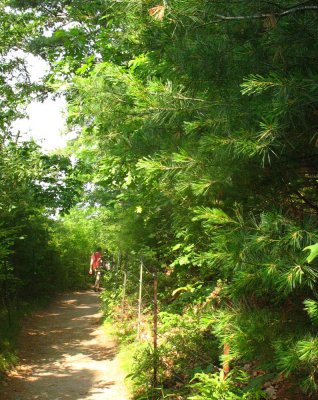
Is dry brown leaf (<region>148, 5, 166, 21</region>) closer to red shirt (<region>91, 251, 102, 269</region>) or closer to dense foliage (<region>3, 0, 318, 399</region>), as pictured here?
dense foliage (<region>3, 0, 318, 399</region>)

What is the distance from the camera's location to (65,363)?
26.1 ft

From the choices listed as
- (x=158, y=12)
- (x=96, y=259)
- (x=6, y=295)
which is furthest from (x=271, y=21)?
(x=96, y=259)

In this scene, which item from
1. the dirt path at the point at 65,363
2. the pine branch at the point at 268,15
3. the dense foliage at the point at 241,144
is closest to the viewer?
the dense foliage at the point at 241,144

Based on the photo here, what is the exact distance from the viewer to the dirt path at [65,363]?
245 inches

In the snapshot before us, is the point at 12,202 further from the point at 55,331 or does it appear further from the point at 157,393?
the point at 55,331

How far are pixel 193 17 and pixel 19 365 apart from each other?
7052 millimetres

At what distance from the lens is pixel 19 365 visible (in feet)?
25.2

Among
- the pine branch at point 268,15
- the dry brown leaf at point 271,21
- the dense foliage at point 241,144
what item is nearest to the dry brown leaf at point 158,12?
the dense foliage at point 241,144

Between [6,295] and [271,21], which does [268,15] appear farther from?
[6,295]

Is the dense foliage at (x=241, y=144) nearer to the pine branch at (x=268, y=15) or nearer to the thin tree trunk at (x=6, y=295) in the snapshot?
the pine branch at (x=268, y=15)

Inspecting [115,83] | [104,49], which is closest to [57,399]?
[115,83]

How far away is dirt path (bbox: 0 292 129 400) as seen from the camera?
6223 millimetres

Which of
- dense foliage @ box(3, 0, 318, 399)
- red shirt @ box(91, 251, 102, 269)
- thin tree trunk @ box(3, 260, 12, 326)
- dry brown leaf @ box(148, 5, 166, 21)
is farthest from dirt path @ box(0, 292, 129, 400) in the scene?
dry brown leaf @ box(148, 5, 166, 21)

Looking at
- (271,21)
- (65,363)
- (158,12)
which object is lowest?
(65,363)
